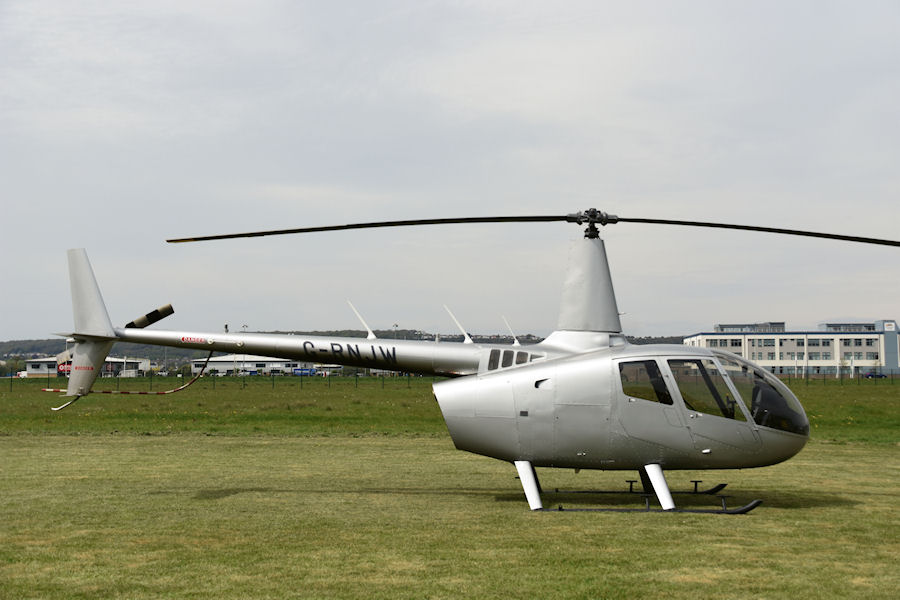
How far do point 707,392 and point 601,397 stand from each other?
1555 millimetres

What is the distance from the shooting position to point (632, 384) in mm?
12703

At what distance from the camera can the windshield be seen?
12.6 metres

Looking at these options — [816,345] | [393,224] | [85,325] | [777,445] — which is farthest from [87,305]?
[816,345]

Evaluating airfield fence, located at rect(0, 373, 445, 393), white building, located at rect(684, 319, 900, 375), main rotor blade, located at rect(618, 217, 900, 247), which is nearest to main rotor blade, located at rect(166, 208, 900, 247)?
main rotor blade, located at rect(618, 217, 900, 247)

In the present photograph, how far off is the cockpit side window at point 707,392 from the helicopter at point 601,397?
0.01 metres

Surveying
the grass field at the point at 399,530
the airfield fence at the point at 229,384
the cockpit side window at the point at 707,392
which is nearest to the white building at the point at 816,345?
the airfield fence at the point at 229,384

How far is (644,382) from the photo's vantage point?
41.6 ft

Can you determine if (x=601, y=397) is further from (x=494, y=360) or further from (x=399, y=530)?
(x=399, y=530)

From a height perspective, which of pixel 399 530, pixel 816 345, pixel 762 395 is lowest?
pixel 816 345

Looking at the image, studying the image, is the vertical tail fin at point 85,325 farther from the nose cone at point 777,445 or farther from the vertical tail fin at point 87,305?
the nose cone at point 777,445

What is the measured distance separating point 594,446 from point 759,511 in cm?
262

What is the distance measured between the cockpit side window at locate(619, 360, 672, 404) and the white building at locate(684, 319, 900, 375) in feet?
461

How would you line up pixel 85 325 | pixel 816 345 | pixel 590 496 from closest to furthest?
pixel 590 496 < pixel 85 325 < pixel 816 345

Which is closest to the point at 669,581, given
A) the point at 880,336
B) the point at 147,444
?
the point at 147,444
